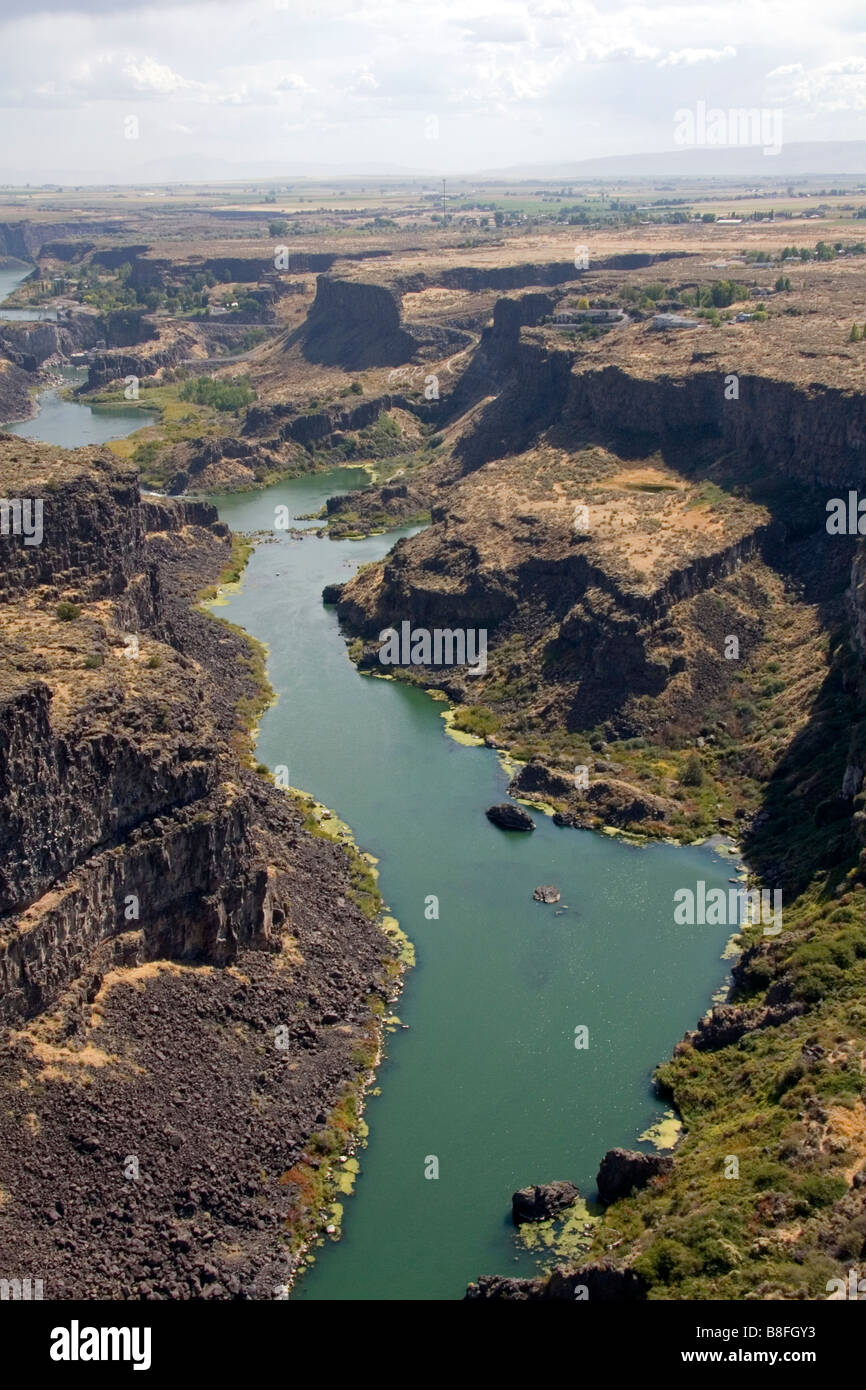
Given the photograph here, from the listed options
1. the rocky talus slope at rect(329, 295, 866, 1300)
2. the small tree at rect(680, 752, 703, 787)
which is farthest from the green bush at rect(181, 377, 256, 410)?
the small tree at rect(680, 752, 703, 787)

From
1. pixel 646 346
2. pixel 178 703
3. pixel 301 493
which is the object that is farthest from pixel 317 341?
pixel 178 703

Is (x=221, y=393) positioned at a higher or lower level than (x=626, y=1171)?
higher

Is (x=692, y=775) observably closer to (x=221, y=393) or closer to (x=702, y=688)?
(x=702, y=688)

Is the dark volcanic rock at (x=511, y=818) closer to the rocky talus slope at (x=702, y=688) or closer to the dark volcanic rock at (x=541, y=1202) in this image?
the rocky talus slope at (x=702, y=688)

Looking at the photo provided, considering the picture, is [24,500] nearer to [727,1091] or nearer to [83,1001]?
[83,1001]

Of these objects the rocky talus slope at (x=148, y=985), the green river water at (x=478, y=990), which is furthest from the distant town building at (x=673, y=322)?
the rocky talus slope at (x=148, y=985)

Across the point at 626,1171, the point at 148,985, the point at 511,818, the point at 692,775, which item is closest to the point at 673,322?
the point at 692,775
